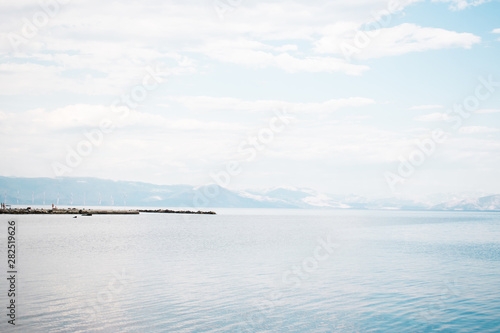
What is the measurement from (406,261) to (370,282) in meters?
20.6

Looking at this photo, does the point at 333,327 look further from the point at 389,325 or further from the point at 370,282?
the point at 370,282

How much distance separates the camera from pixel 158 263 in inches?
2259

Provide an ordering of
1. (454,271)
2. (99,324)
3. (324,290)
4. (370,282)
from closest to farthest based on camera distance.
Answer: (99,324), (324,290), (370,282), (454,271)

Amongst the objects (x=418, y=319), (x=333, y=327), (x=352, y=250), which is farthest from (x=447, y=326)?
(x=352, y=250)

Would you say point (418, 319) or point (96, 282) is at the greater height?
point (96, 282)

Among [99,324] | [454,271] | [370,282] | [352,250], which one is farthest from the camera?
[352,250]

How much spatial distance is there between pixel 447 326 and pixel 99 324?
23973mm

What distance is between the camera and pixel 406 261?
63.1 metres

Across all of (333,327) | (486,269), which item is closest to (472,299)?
(333,327)

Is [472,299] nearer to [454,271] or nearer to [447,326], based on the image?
[447,326]

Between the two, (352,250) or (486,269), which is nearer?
(486,269)

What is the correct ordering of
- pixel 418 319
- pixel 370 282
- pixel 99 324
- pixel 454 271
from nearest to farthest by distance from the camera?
pixel 99 324
pixel 418 319
pixel 370 282
pixel 454 271

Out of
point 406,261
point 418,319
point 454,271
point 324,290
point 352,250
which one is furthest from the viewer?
point 352,250

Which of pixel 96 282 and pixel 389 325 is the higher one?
pixel 96 282
